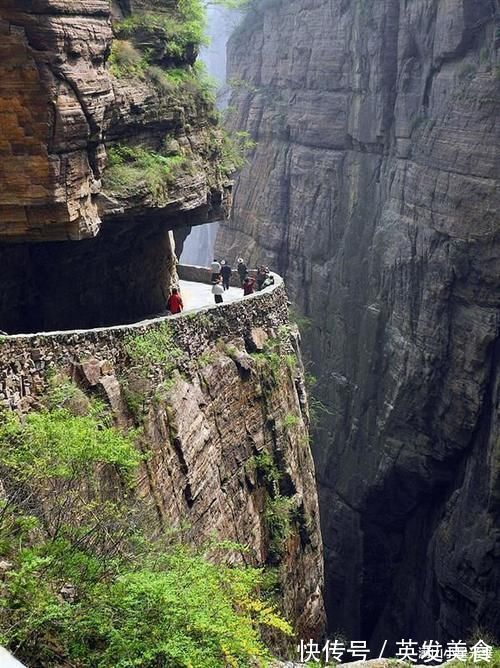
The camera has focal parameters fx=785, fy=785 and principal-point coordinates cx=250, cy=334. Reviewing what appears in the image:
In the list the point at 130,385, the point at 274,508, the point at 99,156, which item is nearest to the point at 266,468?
the point at 274,508

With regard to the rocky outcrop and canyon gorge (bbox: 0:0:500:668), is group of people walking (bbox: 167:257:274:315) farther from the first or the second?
the rocky outcrop

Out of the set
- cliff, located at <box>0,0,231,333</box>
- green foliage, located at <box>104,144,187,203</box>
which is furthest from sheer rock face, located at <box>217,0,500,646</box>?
green foliage, located at <box>104,144,187,203</box>

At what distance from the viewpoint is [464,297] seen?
2894cm

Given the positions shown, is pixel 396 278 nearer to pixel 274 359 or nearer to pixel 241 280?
pixel 241 280

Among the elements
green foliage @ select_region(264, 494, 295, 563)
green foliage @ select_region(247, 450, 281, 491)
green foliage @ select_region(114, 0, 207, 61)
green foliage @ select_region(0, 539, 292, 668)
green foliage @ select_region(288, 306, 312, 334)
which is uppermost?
green foliage @ select_region(114, 0, 207, 61)

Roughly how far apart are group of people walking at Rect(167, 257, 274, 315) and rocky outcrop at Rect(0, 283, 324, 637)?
100 centimetres

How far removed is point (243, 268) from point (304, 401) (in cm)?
526

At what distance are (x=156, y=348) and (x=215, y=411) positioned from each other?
7.90 ft

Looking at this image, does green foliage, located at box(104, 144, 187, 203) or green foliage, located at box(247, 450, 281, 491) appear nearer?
green foliage, located at box(104, 144, 187, 203)

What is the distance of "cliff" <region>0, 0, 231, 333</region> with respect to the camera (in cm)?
1458

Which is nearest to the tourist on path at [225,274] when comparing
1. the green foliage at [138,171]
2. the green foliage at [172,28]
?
the green foliage at [138,171]

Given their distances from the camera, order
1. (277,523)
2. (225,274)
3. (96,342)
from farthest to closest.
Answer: (225,274), (277,523), (96,342)

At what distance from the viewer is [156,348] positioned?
15359mm

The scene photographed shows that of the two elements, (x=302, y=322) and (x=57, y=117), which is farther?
(x=302, y=322)
